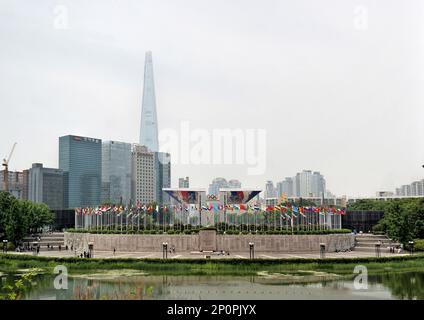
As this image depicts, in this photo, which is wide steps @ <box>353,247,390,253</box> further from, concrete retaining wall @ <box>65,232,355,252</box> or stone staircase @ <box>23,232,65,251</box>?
stone staircase @ <box>23,232,65,251</box>

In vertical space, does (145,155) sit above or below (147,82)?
below

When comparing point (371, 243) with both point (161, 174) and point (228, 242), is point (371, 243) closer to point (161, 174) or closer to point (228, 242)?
point (228, 242)

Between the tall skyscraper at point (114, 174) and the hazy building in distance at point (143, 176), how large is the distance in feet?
10.8

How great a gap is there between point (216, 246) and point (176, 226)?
5.31 meters

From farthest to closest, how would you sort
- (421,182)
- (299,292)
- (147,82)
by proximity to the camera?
(147,82) < (421,182) < (299,292)

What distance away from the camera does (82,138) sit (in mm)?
123938

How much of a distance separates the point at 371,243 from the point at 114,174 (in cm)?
10572

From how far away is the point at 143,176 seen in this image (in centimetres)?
13862

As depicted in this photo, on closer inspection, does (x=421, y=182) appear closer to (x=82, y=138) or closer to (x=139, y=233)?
(x=82, y=138)

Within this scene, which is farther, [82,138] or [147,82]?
[147,82]

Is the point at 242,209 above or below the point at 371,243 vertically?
above

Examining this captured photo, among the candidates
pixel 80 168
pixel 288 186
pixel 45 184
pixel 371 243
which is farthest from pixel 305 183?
pixel 371 243

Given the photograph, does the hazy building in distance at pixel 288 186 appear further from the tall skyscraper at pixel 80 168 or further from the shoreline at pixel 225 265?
the shoreline at pixel 225 265
